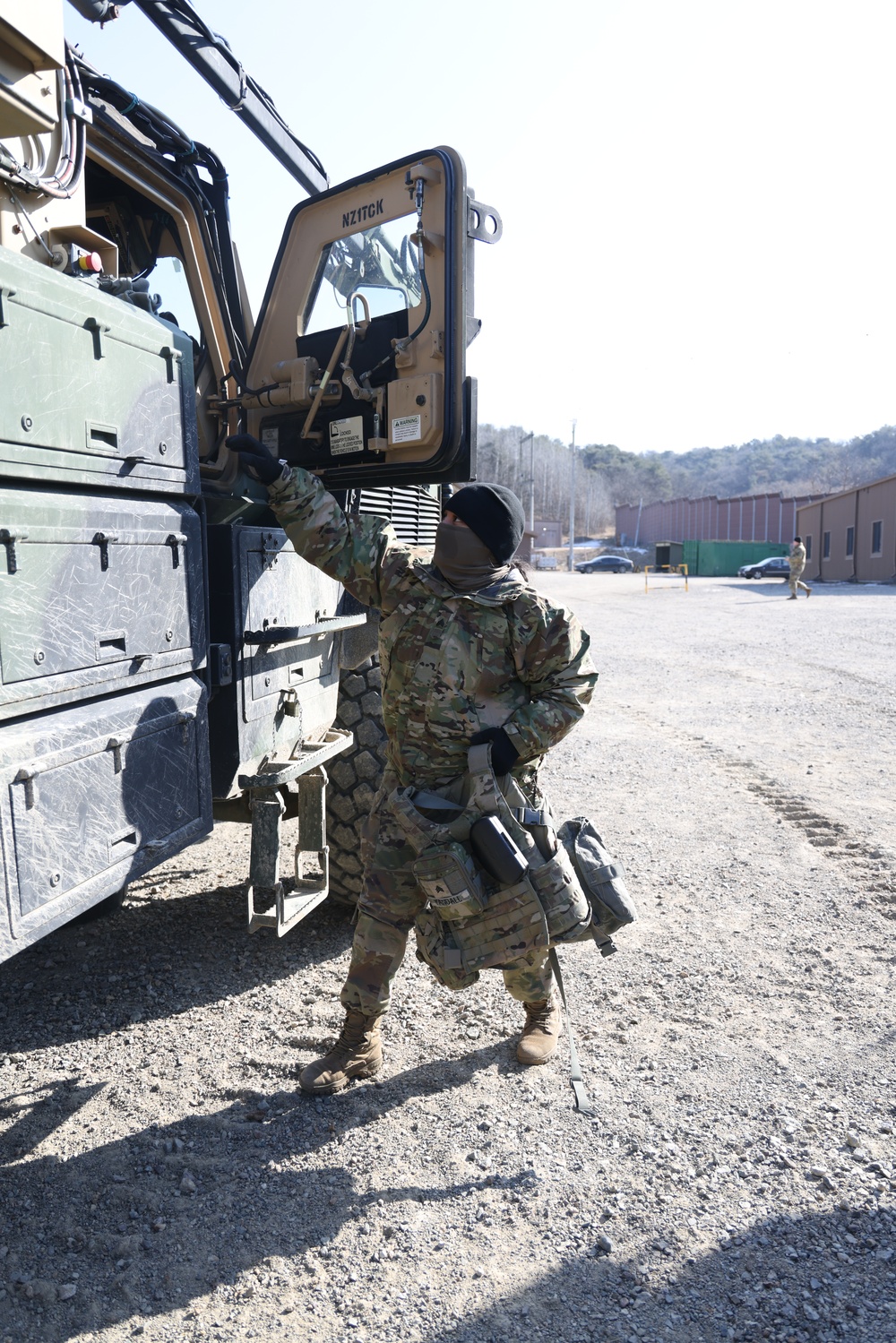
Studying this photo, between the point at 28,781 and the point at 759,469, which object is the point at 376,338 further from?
the point at 759,469

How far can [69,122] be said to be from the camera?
2338 mm

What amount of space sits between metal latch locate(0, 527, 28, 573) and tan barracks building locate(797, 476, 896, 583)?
3065 cm

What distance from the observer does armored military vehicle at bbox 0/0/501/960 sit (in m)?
1.89

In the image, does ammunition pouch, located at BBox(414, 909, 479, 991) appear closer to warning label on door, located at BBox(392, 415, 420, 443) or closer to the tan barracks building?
warning label on door, located at BBox(392, 415, 420, 443)

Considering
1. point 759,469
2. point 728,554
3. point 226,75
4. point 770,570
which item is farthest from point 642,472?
point 226,75

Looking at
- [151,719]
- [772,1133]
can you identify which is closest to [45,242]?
[151,719]

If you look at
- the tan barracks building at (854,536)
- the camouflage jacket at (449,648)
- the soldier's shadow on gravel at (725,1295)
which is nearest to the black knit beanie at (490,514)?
the camouflage jacket at (449,648)

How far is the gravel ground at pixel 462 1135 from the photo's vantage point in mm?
1988

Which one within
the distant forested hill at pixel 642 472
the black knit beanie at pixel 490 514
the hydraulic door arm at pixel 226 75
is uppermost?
the distant forested hill at pixel 642 472

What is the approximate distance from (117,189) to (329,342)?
0.92m

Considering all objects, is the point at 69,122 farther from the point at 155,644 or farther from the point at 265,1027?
the point at 265,1027

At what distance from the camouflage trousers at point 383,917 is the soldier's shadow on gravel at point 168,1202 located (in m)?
0.31

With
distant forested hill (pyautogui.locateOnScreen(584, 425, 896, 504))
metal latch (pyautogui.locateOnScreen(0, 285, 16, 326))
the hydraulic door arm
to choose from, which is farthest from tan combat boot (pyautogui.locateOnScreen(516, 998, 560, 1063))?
distant forested hill (pyautogui.locateOnScreen(584, 425, 896, 504))

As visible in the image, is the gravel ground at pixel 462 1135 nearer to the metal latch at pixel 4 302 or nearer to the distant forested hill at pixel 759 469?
the metal latch at pixel 4 302
